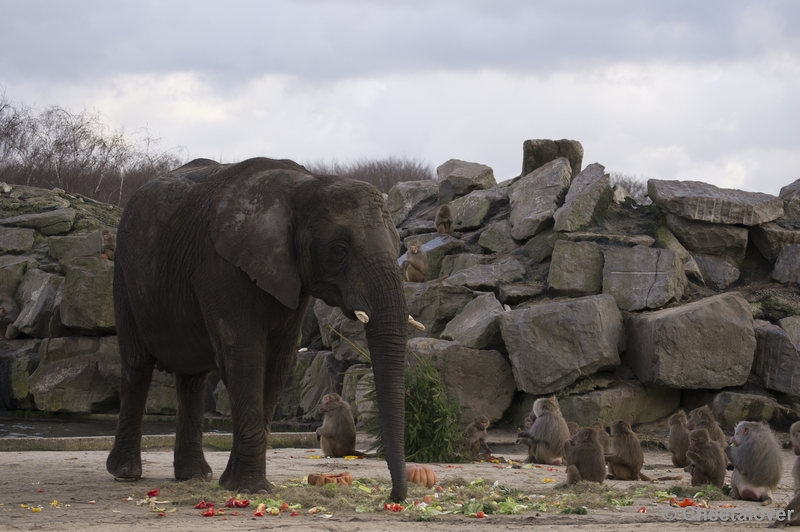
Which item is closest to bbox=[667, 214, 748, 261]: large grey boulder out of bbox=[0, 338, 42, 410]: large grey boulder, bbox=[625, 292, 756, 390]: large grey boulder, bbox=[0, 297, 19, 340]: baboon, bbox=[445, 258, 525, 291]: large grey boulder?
bbox=[625, 292, 756, 390]: large grey boulder

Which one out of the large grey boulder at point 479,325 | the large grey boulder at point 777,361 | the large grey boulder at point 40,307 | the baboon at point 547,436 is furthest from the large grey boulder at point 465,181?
the baboon at point 547,436

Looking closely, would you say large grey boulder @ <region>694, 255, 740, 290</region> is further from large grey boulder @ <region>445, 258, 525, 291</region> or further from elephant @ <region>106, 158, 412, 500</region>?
elephant @ <region>106, 158, 412, 500</region>

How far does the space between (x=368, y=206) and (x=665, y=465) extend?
6.44m

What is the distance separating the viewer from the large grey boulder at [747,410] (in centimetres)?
1352

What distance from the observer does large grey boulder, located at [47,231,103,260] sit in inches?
Result: 992

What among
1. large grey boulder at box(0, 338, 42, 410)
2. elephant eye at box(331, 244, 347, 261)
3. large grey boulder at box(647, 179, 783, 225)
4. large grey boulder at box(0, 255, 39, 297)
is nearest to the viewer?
elephant eye at box(331, 244, 347, 261)

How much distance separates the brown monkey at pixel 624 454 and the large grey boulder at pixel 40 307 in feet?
54.3

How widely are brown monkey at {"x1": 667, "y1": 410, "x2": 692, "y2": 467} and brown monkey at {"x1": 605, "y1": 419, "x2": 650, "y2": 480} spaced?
1.18m

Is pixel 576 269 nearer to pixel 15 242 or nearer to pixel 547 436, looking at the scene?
pixel 547 436

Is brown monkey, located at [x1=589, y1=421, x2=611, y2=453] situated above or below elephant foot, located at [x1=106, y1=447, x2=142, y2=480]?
above

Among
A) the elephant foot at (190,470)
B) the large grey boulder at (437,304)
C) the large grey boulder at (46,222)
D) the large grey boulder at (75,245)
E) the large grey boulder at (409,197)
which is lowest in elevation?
the elephant foot at (190,470)

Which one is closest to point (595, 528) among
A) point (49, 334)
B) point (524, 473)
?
point (524, 473)

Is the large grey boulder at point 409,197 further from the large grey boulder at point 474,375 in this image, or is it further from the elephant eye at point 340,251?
the elephant eye at point 340,251

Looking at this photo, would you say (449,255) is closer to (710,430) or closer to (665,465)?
(665,465)
